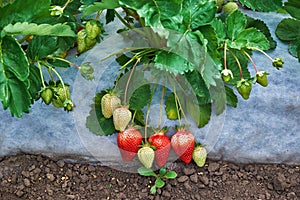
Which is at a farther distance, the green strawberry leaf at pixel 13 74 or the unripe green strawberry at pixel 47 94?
the unripe green strawberry at pixel 47 94

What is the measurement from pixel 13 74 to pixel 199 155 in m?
0.67

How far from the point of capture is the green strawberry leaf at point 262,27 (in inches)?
79.0

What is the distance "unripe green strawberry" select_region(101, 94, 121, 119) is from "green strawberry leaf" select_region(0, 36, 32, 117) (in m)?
0.32

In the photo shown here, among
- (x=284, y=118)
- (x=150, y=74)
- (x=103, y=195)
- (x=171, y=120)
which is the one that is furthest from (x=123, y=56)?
(x=284, y=118)

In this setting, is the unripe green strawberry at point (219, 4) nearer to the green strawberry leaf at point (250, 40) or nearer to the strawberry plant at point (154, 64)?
the strawberry plant at point (154, 64)

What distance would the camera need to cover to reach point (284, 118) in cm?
194

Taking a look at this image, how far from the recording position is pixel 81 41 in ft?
6.38

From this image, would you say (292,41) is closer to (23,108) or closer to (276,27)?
(276,27)

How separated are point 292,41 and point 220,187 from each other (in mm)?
615

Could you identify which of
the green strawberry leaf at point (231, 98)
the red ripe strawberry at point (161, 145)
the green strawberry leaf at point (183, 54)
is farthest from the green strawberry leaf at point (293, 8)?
the red ripe strawberry at point (161, 145)

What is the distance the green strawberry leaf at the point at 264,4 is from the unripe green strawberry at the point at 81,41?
54cm

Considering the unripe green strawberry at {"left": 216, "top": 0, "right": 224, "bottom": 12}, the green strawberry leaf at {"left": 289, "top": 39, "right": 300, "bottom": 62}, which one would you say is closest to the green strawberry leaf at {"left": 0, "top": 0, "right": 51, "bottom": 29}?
the unripe green strawberry at {"left": 216, "top": 0, "right": 224, "bottom": 12}

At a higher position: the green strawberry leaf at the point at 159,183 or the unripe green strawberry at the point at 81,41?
the unripe green strawberry at the point at 81,41

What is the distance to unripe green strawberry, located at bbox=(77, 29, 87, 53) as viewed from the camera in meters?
1.91
